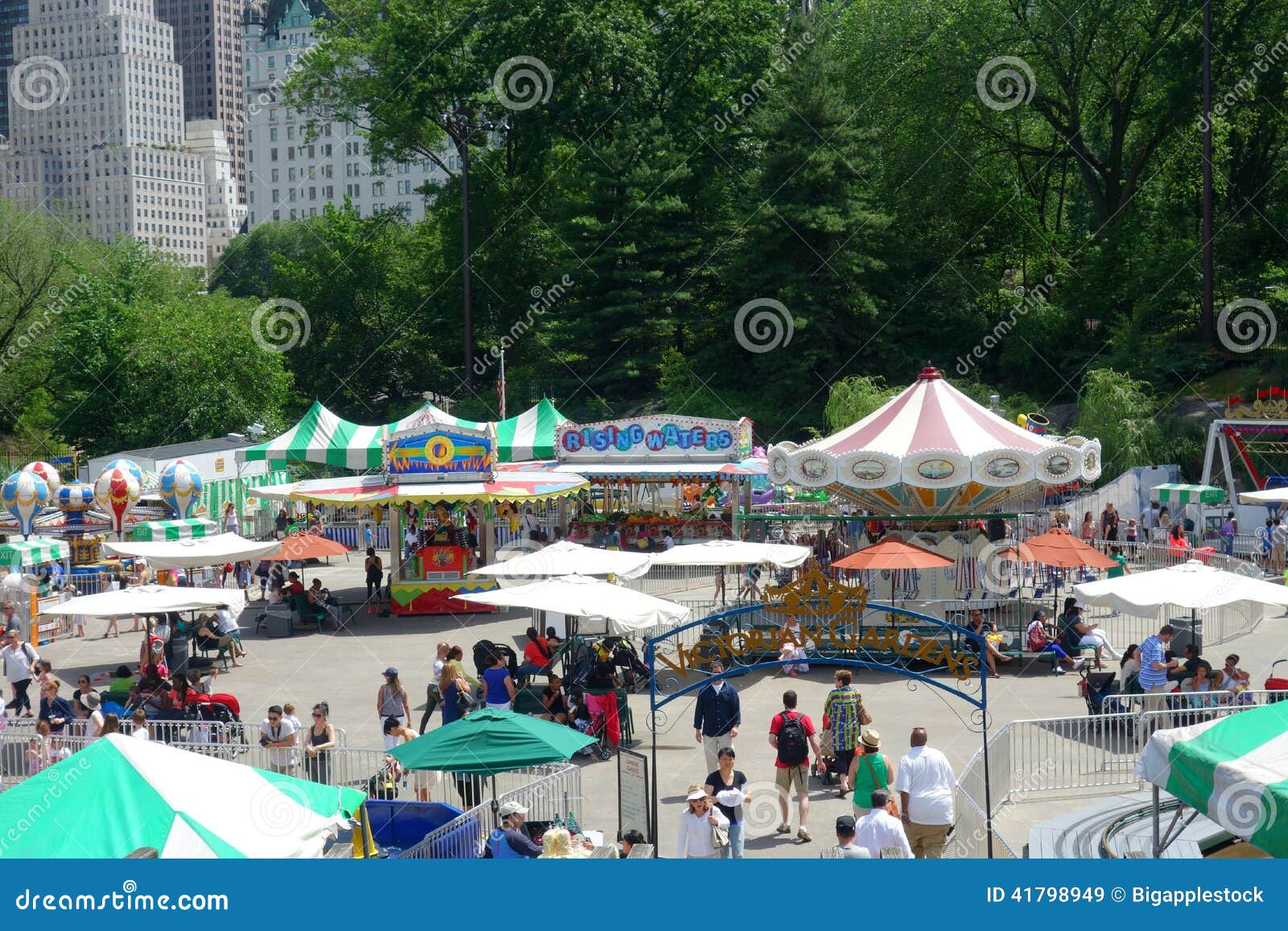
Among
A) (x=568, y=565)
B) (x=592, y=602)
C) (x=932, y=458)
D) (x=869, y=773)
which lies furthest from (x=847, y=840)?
(x=932, y=458)

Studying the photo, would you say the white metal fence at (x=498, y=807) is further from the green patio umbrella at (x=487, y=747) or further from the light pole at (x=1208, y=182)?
the light pole at (x=1208, y=182)

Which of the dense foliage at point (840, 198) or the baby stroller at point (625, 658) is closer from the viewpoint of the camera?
the baby stroller at point (625, 658)

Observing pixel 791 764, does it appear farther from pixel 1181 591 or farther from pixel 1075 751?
pixel 1181 591

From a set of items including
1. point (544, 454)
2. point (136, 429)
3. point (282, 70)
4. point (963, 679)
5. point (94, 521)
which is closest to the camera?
point (963, 679)

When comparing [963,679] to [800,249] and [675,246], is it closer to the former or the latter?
[800,249]

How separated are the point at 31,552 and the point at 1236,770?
23956 millimetres

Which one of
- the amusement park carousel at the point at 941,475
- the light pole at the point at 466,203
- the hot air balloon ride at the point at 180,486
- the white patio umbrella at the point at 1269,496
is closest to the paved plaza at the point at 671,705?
the amusement park carousel at the point at 941,475

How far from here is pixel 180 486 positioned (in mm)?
31766

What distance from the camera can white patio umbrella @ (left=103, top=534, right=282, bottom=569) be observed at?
75.0 ft

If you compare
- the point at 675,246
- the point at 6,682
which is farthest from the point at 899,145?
the point at 6,682

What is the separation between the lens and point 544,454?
40188 mm

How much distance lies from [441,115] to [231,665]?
44.2m

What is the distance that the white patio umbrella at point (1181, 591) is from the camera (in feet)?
52.3

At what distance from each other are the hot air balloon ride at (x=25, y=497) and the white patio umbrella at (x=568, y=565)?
44.4ft
